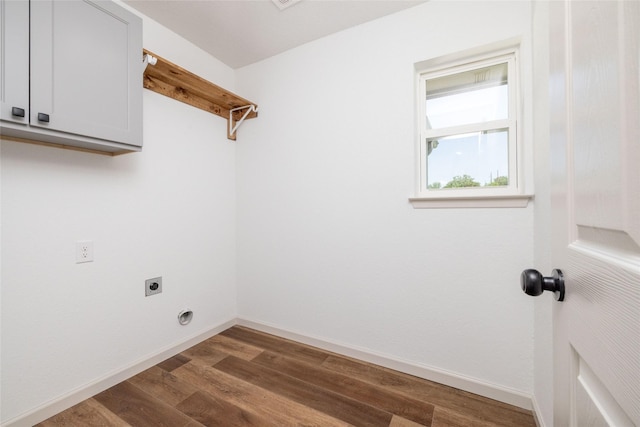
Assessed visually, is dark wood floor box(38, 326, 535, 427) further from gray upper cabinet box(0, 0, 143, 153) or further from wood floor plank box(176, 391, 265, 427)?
gray upper cabinet box(0, 0, 143, 153)

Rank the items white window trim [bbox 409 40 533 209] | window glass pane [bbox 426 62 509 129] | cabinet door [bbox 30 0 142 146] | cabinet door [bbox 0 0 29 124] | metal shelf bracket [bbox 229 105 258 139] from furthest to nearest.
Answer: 1. metal shelf bracket [bbox 229 105 258 139]
2. window glass pane [bbox 426 62 509 129]
3. white window trim [bbox 409 40 533 209]
4. cabinet door [bbox 30 0 142 146]
5. cabinet door [bbox 0 0 29 124]

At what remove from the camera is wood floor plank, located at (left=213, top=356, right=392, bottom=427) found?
55.6 inches

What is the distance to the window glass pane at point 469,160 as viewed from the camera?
1.63 m

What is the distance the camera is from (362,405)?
58.9 inches

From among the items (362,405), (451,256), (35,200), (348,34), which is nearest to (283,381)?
Answer: (362,405)

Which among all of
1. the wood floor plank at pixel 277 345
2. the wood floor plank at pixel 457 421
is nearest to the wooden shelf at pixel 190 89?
the wood floor plank at pixel 277 345

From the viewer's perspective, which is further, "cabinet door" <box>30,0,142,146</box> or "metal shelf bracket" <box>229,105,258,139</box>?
→ "metal shelf bracket" <box>229,105,258,139</box>

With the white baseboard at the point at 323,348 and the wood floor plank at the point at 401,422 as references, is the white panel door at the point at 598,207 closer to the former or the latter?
the wood floor plank at the point at 401,422

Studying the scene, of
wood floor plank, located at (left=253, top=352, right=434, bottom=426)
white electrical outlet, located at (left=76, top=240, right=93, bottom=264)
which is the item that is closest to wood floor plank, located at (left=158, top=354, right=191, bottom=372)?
wood floor plank, located at (left=253, top=352, right=434, bottom=426)

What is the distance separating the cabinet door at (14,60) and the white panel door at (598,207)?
184cm

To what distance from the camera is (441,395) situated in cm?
158

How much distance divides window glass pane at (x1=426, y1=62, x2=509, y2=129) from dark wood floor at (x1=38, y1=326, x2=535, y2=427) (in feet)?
5.73

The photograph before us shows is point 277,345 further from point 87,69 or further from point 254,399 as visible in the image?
point 87,69

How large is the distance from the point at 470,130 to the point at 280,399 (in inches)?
81.4
